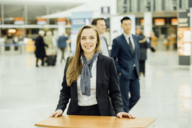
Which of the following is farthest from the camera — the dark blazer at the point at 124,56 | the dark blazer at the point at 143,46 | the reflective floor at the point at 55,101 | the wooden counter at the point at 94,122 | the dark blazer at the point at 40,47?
the dark blazer at the point at 40,47

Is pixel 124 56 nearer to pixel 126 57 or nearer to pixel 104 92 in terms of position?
pixel 126 57

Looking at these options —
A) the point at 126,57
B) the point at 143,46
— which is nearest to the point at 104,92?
the point at 126,57

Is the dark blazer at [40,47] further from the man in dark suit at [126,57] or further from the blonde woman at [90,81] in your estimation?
the blonde woman at [90,81]

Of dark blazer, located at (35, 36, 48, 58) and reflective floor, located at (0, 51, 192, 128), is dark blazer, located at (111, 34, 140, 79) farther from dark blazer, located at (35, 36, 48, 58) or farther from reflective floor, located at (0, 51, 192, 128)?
dark blazer, located at (35, 36, 48, 58)

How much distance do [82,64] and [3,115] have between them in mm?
3670

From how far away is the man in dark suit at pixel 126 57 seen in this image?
5.17m

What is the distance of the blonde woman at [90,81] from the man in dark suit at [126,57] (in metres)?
2.30

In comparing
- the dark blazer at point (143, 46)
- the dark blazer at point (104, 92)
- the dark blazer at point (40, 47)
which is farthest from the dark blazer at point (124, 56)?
the dark blazer at point (40, 47)

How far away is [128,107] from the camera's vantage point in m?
5.42

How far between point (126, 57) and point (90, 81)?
245cm

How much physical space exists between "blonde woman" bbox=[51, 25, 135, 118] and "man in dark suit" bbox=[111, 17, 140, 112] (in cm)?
230

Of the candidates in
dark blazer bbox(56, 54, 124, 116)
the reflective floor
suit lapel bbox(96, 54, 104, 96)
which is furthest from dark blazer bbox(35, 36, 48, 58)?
suit lapel bbox(96, 54, 104, 96)

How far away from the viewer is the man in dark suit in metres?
5.17

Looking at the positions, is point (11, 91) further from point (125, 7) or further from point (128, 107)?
A: point (125, 7)
